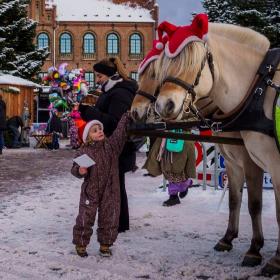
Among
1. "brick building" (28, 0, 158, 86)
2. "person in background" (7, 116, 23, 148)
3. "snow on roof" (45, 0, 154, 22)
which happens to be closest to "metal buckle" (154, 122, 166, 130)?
"person in background" (7, 116, 23, 148)

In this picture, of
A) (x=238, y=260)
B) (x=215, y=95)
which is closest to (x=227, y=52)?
(x=215, y=95)

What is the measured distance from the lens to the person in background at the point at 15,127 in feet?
63.7

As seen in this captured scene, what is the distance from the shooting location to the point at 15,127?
64.2 feet

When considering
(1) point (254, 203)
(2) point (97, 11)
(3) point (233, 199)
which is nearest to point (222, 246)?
(3) point (233, 199)

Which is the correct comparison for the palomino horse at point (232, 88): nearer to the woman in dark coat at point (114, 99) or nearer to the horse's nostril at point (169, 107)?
the horse's nostril at point (169, 107)

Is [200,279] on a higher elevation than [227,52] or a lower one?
lower

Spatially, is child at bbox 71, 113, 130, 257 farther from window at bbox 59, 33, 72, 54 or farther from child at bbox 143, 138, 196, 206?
window at bbox 59, 33, 72, 54

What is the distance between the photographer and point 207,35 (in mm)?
3334

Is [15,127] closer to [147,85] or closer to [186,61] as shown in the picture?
[147,85]

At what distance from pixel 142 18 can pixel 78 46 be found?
783 centimetres

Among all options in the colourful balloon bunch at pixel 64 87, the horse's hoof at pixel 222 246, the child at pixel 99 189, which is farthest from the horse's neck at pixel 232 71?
the colourful balloon bunch at pixel 64 87

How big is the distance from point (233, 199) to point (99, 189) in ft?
4.34

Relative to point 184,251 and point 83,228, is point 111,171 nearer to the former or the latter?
point 83,228

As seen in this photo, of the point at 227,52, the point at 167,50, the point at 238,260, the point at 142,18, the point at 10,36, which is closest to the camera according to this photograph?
the point at 167,50
